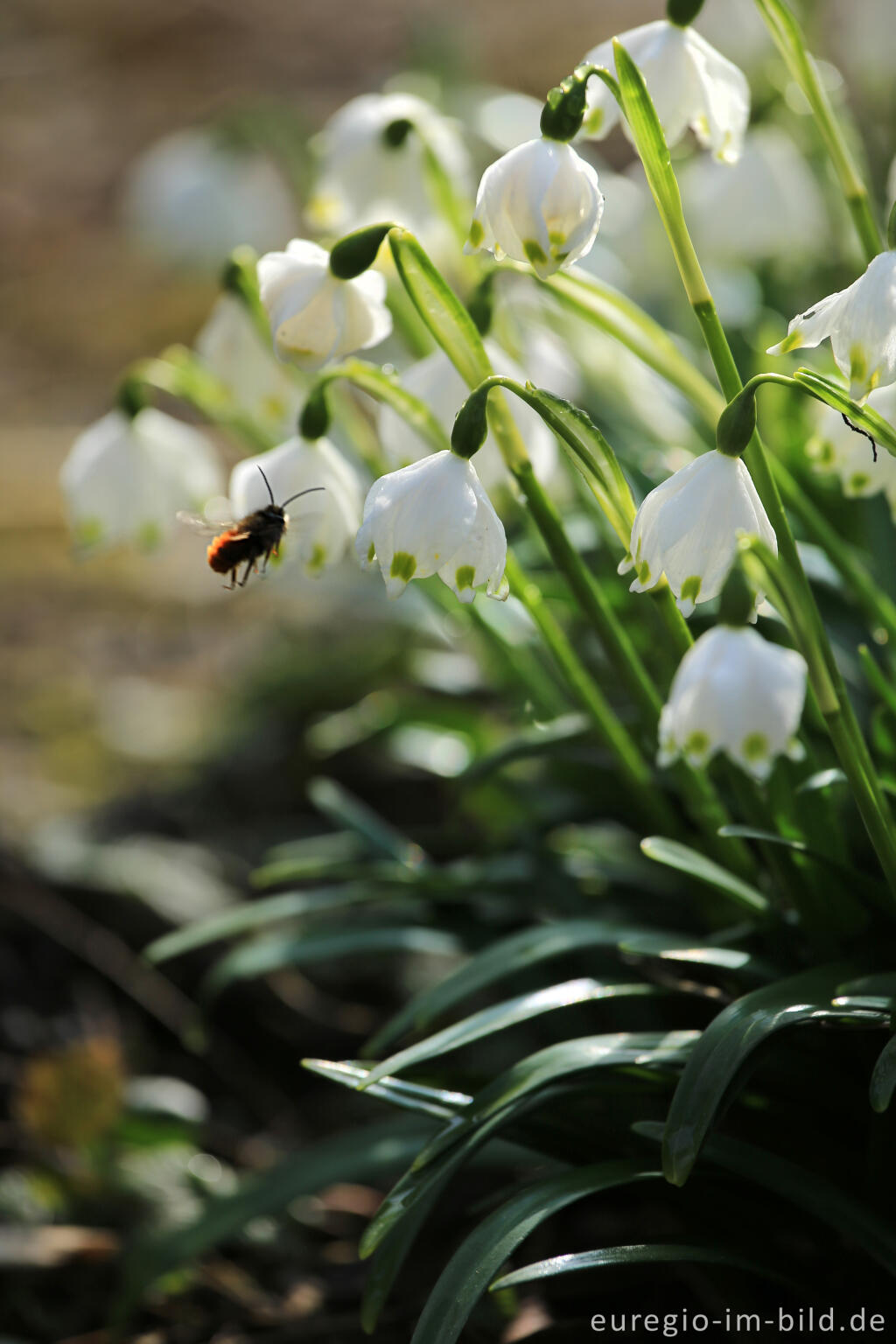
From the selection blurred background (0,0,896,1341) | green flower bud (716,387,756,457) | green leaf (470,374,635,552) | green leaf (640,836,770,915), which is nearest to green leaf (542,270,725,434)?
green leaf (470,374,635,552)

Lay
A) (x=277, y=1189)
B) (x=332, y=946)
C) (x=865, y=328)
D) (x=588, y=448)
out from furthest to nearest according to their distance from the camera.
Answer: (x=332, y=946) < (x=277, y=1189) < (x=588, y=448) < (x=865, y=328)

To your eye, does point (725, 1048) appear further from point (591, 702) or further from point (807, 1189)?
point (591, 702)

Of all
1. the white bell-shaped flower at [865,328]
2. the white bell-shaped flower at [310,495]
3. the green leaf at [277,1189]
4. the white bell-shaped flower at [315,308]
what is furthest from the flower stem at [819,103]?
the green leaf at [277,1189]

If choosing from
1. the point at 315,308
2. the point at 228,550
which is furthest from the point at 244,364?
the point at 315,308

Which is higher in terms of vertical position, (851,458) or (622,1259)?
(851,458)

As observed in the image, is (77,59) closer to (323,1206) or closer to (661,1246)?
(323,1206)

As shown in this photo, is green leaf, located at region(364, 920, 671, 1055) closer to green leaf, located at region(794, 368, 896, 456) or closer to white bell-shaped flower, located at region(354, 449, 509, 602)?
white bell-shaped flower, located at region(354, 449, 509, 602)

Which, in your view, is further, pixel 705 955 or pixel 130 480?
pixel 130 480
